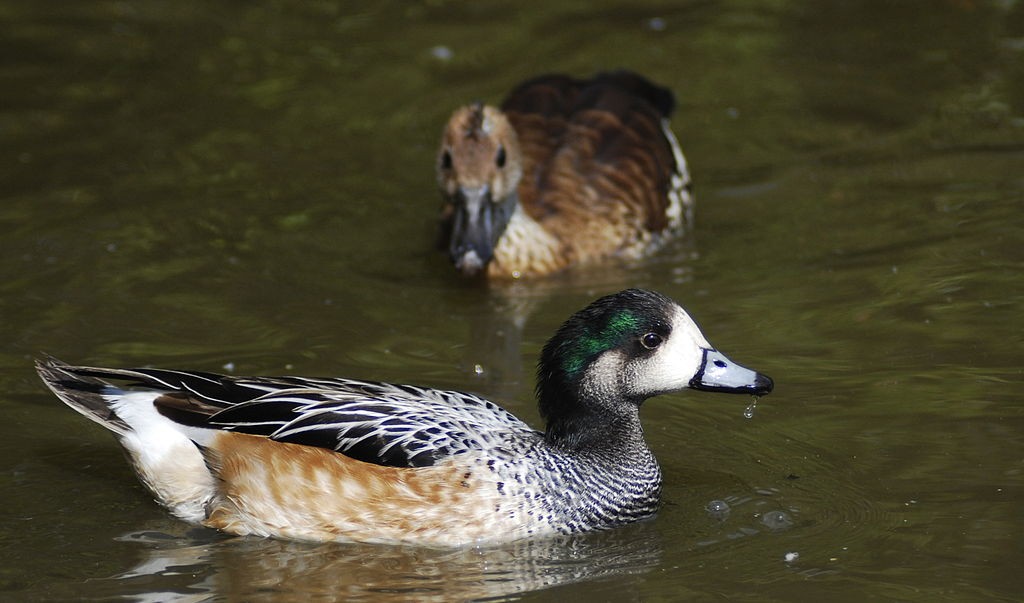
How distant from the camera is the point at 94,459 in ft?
23.9

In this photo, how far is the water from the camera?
6.34m

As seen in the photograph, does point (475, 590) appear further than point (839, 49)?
No

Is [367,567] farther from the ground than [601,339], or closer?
closer

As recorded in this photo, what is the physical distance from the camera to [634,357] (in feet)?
21.8

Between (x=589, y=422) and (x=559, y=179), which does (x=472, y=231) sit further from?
(x=589, y=422)

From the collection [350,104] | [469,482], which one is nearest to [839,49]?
[350,104]

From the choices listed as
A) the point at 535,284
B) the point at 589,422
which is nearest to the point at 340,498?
the point at 589,422

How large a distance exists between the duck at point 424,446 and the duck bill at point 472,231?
102 inches

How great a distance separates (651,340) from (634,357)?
0.10 meters

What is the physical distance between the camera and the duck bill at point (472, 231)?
941cm

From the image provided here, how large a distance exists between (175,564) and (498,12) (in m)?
8.21

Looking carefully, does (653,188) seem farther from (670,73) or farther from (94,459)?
(94,459)

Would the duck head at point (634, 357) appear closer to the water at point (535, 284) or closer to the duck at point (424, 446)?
the duck at point (424, 446)

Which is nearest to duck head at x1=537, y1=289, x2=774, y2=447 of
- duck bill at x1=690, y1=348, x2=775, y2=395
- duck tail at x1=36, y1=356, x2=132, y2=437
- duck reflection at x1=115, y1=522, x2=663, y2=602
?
duck bill at x1=690, y1=348, x2=775, y2=395
